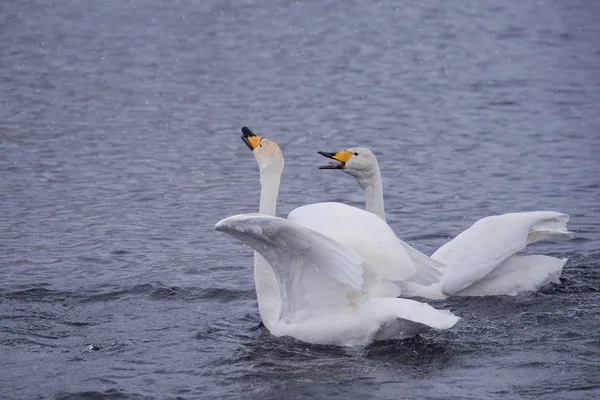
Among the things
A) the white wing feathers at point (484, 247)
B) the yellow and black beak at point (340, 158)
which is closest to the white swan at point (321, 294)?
the white wing feathers at point (484, 247)

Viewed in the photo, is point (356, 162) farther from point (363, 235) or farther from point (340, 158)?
point (363, 235)

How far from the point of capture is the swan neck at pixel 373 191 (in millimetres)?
11267

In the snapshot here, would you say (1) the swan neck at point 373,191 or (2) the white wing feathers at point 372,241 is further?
(1) the swan neck at point 373,191

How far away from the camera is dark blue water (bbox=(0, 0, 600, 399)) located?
8.69 metres

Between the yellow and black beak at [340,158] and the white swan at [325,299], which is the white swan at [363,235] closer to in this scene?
the white swan at [325,299]

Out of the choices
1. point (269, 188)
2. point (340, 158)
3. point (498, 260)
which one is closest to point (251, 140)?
point (269, 188)

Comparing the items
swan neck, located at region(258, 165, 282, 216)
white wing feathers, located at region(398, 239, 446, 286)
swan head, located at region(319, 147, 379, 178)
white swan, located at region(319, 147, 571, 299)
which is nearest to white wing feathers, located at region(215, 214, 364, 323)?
white wing feathers, located at region(398, 239, 446, 286)

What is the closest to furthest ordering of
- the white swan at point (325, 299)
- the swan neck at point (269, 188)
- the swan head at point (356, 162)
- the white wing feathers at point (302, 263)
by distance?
the white wing feathers at point (302, 263), the white swan at point (325, 299), the swan neck at point (269, 188), the swan head at point (356, 162)

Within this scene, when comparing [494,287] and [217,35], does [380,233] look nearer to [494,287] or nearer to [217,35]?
[494,287]

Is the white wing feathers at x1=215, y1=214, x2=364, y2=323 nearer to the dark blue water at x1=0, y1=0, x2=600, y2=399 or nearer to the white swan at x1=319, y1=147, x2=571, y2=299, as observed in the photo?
the dark blue water at x1=0, y1=0, x2=600, y2=399

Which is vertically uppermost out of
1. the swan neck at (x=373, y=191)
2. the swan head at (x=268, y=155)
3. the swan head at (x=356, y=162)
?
the swan head at (x=268, y=155)

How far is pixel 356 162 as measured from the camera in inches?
440

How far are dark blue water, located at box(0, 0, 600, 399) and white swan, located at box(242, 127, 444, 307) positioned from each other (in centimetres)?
52

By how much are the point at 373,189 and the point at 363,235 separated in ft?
6.86
